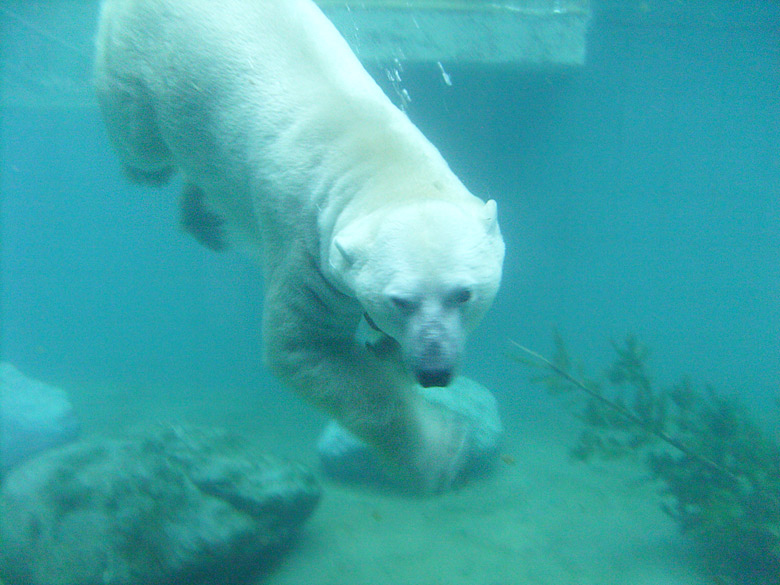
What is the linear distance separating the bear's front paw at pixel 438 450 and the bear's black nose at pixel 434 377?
0.54 m

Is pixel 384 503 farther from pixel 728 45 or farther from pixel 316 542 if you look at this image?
pixel 728 45

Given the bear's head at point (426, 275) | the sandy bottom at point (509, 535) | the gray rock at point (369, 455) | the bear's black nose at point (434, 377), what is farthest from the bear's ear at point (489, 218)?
the gray rock at point (369, 455)

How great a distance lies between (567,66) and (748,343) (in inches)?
846

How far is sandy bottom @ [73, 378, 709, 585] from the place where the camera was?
5051 mm

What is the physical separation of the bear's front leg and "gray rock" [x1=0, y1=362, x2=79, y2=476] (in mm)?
7558

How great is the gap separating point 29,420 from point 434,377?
865cm

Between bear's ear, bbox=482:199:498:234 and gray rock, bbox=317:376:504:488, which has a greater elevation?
bear's ear, bbox=482:199:498:234

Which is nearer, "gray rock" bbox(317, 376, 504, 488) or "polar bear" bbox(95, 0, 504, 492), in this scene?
"polar bear" bbox(95, 0, 504, 492)

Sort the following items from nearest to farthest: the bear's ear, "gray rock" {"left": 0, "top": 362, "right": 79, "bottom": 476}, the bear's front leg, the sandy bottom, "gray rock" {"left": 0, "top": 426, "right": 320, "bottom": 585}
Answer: the bear's ear
the bear's front leg
"gray rock" {"left": 0, "top": 426, "right": 320, "bottom": 585}
the sandy bottom
"gray rock" {"left": 0, "top": 362, "right": 79, "bottom": 476}

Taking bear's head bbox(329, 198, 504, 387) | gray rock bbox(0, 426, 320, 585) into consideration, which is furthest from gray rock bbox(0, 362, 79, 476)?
bear's head bbox(329, 198, 504, 387)

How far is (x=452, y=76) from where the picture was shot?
9117 mm

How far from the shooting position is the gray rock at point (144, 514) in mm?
4133

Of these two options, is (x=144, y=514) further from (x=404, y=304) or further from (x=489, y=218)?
(x=489, y=218)

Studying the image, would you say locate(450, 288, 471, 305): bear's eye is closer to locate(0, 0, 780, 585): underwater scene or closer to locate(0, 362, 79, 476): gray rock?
locate(0, 0, 780, 585): underwater scene
